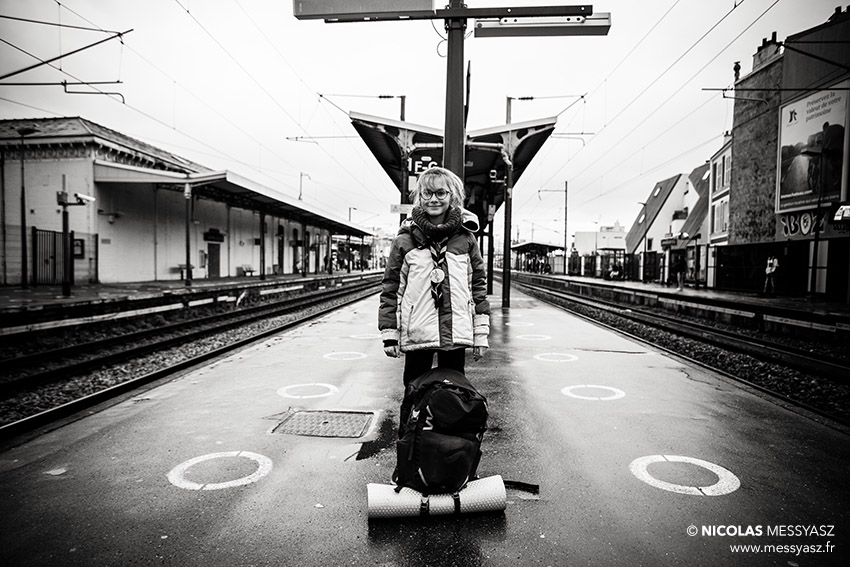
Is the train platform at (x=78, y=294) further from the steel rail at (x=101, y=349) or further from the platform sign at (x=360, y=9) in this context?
the platform sign at (x=360, y=9)

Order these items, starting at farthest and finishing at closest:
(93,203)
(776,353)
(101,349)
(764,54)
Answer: (764,54) < (93,203) < (776,353) < (101,349)

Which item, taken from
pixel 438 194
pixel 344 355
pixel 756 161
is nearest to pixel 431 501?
pixel 438 194

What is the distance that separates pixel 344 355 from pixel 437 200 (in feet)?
17.6

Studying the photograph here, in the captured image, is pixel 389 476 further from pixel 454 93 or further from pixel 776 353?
pixel 776 353

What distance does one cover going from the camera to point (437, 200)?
311cm

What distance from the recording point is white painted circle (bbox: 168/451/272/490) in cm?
314

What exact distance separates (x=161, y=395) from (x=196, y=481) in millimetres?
2713

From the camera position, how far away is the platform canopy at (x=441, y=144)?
42.6ft

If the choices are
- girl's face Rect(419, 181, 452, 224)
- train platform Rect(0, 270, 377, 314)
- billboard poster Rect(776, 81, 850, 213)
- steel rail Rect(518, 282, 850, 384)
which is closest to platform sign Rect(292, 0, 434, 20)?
girl's face Rect(419, 181, 452, 224)

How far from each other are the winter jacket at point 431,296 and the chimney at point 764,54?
101 ft

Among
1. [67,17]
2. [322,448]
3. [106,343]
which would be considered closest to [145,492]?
[322,448]

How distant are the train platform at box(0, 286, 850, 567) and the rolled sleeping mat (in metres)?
0.07

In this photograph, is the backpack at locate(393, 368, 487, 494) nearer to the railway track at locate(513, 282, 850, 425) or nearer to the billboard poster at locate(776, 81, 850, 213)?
the railway track at locate(513, 282, 850, 425)

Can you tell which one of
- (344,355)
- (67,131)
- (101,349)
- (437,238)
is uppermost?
(67,131)
